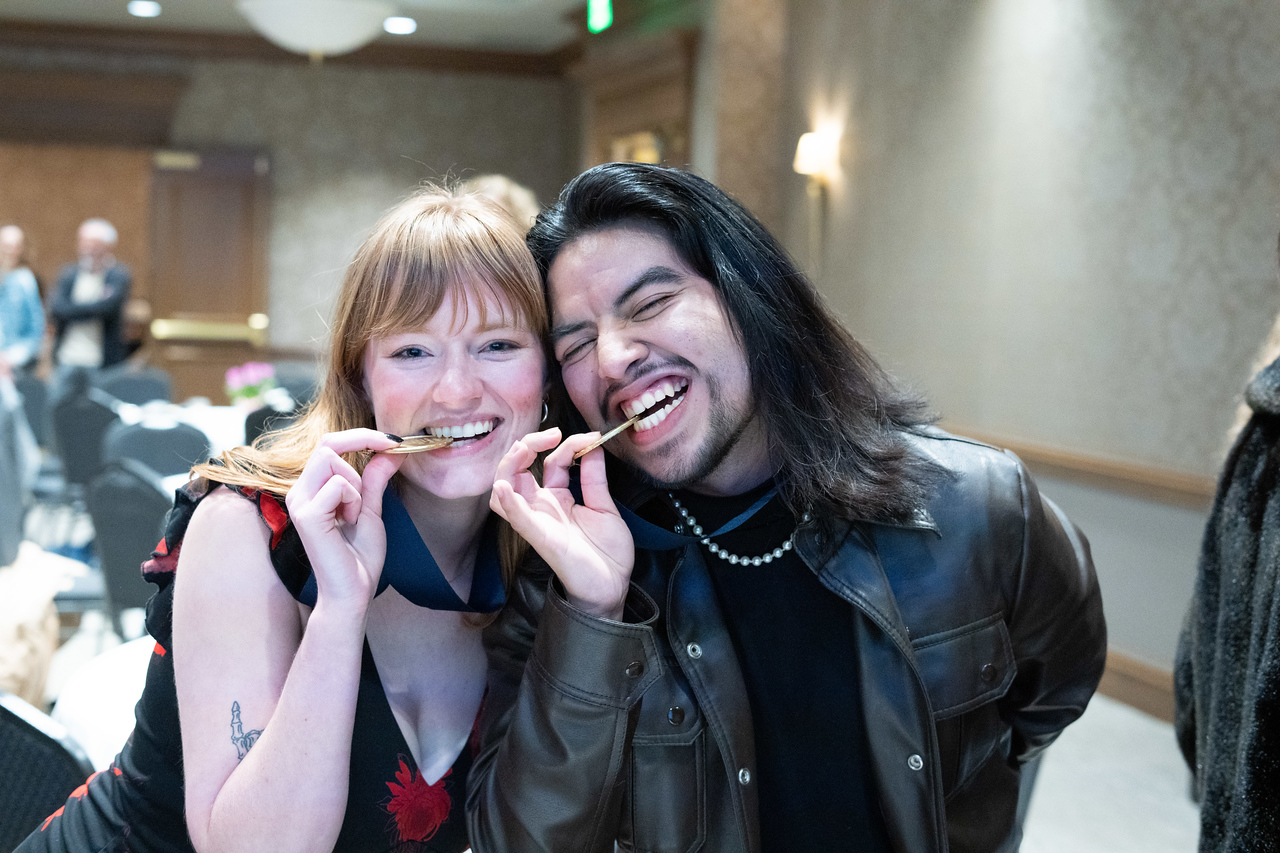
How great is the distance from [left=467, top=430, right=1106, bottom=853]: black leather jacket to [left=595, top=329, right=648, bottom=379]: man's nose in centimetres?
24

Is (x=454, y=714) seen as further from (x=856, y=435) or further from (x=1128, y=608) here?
(x=1128, y=608)

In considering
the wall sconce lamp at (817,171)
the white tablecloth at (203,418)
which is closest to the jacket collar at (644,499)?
the white tablecloth at (203,418)

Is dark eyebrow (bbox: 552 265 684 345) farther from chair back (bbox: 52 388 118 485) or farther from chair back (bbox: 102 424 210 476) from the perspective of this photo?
chair back (bbox: 52 388 118 485)

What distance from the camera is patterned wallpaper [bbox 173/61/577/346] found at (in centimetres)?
954

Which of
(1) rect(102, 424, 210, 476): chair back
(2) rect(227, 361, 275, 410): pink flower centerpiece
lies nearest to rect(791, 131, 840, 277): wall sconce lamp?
(2) rect(227, 361, 275, 410): pink flower centerpiece

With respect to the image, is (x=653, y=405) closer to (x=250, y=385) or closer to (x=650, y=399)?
(x=650, y=399)

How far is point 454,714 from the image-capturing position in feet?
4.55

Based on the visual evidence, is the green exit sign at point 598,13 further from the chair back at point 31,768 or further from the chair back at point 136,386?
the chair back at point 31,768

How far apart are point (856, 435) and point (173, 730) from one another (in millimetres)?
939

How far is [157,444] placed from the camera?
12.7 feet

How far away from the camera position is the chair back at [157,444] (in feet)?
12.7

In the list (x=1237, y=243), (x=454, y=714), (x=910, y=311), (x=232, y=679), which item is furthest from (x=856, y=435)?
(x=910, y=311)

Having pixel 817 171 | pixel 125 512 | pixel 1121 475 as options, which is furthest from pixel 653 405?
pixel 817 171

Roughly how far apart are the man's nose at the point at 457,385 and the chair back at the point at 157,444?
2.88 m
